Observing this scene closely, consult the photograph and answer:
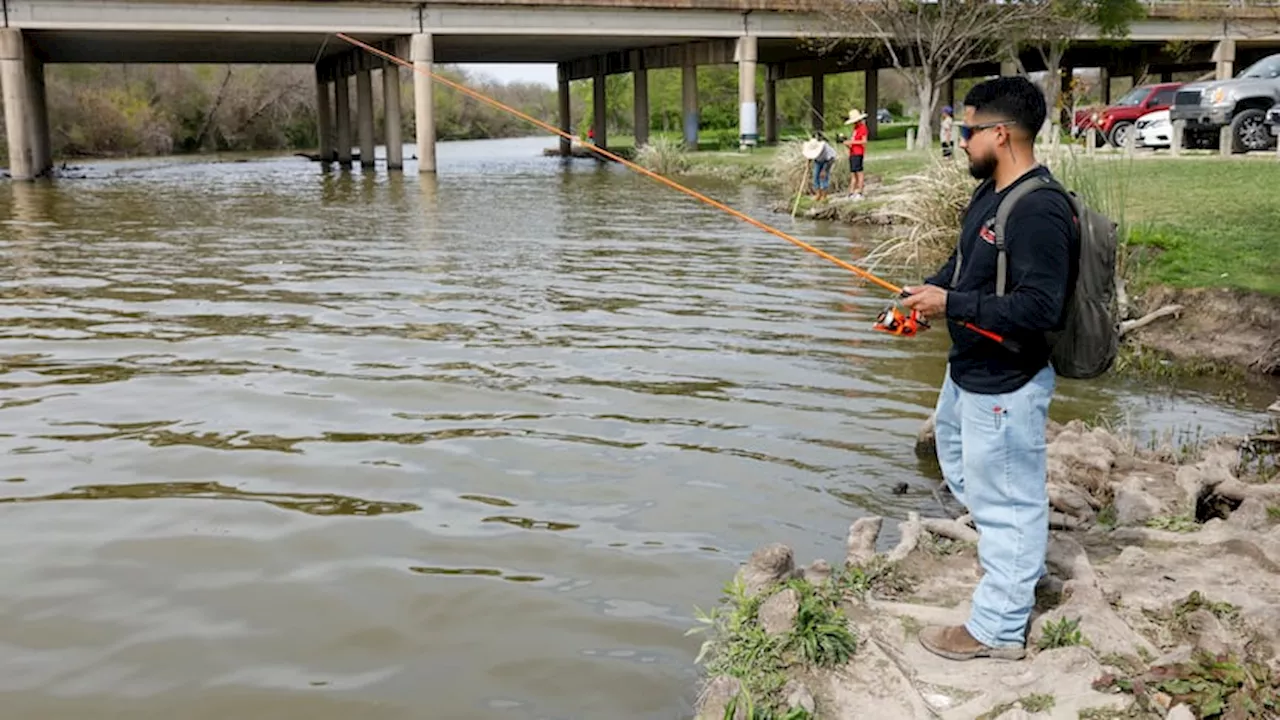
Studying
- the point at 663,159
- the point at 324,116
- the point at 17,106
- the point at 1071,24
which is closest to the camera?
the point at 17,106

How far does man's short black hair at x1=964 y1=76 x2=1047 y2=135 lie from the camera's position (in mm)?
4070

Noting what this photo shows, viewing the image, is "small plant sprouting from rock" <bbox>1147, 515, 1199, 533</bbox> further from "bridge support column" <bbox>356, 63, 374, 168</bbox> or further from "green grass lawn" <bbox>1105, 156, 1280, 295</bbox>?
"bridge support column" <bbox>356, 63, 374, 168</bbox>

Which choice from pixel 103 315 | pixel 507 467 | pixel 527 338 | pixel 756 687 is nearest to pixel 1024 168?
pixel 756 687

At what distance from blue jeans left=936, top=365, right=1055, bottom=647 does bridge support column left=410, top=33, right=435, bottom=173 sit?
30865 millimetres

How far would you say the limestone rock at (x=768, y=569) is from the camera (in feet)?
15.6

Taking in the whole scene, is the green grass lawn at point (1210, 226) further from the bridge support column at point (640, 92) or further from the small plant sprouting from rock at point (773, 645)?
the bridge support column at point (640, 92)

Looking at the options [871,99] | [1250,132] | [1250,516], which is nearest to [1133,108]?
[1250,132]

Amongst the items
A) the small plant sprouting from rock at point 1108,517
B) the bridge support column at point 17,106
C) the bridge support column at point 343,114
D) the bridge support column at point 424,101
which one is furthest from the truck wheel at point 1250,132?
the bridge support column at point 343,114

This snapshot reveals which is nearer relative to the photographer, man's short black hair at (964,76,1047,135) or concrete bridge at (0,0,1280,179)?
man's short black hair at (964,76,1047,135)

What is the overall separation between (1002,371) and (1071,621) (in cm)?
93

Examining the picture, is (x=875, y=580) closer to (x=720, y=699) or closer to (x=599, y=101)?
(x=720, y=699)

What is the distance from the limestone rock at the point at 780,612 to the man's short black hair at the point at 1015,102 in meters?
1.82

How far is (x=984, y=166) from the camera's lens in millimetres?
4160

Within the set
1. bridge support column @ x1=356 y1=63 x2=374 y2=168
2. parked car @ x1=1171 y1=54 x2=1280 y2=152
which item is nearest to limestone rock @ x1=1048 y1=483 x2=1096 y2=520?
parked car @ x1=1171 y1=54 x2=1280 y2=152
